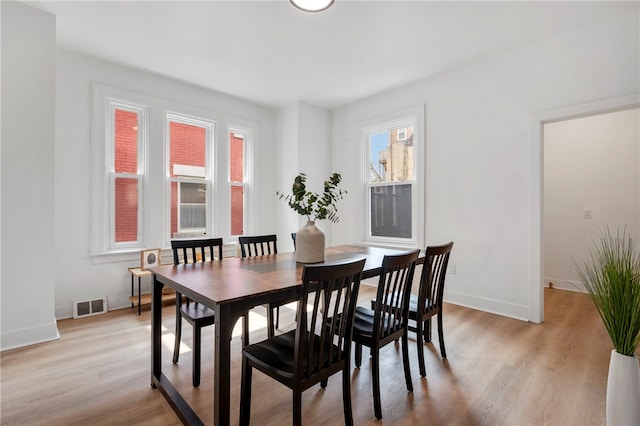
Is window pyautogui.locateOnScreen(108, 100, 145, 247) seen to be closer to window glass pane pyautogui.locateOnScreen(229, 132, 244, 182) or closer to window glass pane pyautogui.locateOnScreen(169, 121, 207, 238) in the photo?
window glass pane pyautogui.locateOnScreen(169, 121, 207, 238)

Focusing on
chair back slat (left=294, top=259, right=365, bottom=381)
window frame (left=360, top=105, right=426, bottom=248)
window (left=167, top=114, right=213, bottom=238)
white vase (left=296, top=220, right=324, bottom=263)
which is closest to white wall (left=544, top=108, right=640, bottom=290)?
window frame (left=360, top=105, right=426, bottom=248)

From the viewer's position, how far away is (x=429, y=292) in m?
2.26

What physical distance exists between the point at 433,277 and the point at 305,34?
2487 mm

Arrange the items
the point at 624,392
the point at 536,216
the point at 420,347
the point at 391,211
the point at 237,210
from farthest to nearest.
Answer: the point at 237,210 → the point at 391,211 → the point at 536,216 → the point at 420,347 → the point at 624,392

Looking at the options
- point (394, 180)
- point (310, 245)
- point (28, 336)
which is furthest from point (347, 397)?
point (394, 180)

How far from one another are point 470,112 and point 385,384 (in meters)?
3.04

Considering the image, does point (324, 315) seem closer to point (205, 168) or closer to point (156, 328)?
point (156, 328)

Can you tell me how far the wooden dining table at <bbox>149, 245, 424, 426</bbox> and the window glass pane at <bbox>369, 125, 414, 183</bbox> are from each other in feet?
7.19

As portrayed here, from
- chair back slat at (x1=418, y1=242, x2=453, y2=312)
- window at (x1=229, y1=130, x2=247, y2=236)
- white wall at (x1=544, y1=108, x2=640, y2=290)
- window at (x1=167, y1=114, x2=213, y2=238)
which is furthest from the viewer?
window at (x1=229, y1=130, x2=247, y2=236)

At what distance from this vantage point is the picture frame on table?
358 centimetres

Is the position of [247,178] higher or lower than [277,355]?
higher

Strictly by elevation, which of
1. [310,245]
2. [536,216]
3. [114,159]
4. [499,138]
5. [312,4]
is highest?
[312,4]

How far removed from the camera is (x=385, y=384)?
204cm

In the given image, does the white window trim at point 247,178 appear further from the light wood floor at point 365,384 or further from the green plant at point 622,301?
the green plant at point 622,301
